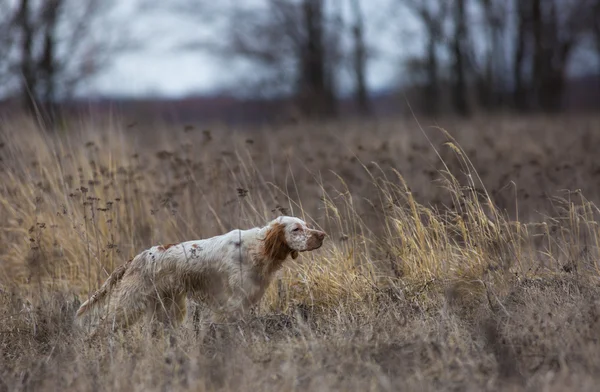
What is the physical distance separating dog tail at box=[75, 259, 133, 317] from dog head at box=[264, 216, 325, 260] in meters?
0.90

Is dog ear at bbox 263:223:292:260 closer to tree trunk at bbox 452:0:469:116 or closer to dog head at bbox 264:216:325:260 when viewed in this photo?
dog head at bbox 264:216:325:260

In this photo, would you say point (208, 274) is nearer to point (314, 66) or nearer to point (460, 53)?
point (460, 53)

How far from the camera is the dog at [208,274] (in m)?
4.21

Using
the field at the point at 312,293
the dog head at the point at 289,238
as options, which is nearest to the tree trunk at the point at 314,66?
the field at the point at 312,293

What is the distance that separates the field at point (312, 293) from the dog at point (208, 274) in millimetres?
121

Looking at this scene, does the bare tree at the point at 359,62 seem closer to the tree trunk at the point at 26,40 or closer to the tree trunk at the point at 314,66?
the tree trunk at the point at 314,66

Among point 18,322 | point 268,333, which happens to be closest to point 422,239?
point 268,333

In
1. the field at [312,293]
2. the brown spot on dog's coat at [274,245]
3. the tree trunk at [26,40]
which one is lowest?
the field at [312,293]

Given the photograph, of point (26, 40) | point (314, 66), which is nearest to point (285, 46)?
point (314, 66)

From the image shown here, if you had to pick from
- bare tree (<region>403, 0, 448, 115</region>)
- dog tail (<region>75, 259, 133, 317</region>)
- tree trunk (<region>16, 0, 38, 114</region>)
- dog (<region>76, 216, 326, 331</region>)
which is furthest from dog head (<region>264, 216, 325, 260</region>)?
bare tree (<region>403, 0, 448, 115</region>)

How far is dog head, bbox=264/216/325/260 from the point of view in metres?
4.17

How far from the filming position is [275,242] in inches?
165

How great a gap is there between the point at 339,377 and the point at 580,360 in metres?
1.13

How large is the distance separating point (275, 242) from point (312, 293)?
0.78m
